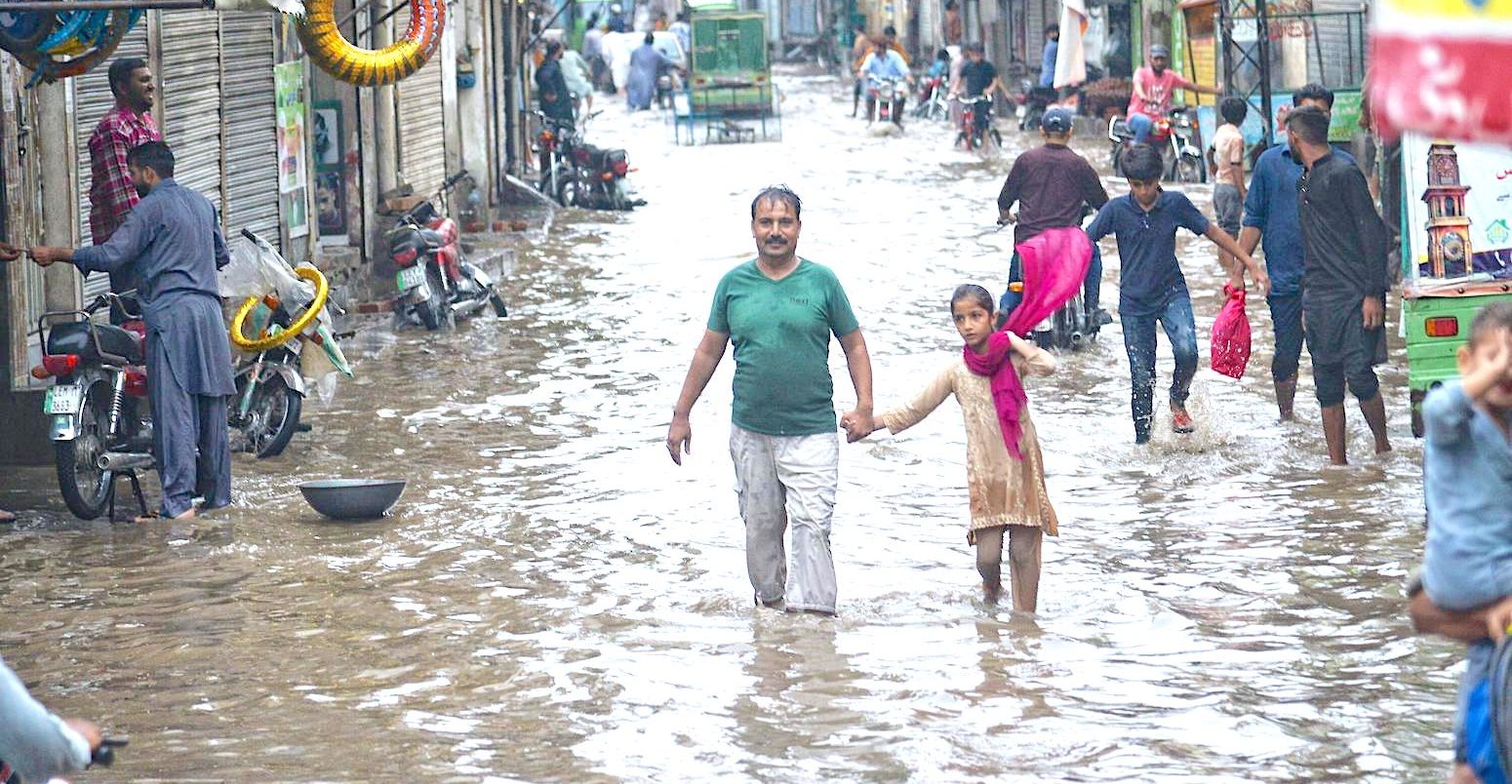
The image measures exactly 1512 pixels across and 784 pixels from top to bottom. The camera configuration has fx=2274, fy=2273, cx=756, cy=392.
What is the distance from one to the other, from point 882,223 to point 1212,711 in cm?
1658

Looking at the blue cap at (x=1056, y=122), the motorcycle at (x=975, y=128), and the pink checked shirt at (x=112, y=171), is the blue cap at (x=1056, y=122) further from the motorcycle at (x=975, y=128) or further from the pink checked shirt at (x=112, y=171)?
the motorcycle at (x=975, y=128)

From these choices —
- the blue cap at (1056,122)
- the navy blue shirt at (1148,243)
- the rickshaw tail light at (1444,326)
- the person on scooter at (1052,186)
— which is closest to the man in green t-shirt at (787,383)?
the rickshaw tail light at (1444,326)

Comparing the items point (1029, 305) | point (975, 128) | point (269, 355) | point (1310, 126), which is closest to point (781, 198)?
point (1029, 305)

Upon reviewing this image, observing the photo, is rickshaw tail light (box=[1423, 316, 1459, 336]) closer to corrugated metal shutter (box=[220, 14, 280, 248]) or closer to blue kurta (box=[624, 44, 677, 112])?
corrugated metal shutter (box=[220, 14, 280, 248])

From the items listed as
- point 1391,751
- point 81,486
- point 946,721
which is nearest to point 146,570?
point 81,486

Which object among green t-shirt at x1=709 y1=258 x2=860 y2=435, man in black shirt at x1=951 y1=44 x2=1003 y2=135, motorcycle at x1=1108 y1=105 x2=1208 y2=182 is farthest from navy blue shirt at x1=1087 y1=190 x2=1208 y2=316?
man in black shirt at x1=951 y1=44 x2=1003 y2=135

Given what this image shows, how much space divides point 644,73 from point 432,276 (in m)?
29.7

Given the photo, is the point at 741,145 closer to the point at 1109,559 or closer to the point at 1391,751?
the point at 1109,559

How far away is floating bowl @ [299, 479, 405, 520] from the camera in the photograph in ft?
33.0

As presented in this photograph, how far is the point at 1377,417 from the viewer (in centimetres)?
1098

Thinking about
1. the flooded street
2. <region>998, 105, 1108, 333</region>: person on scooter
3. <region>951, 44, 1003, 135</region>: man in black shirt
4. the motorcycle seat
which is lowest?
the flooded street

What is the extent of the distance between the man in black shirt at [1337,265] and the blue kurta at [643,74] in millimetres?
35915

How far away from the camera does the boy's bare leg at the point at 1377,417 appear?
10.9m

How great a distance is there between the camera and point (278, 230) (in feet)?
54.0
